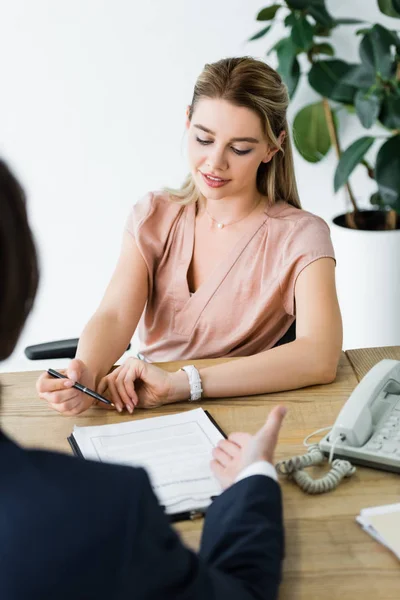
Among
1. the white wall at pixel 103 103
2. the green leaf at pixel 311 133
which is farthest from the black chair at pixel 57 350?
the green leaf at pixel 311 133

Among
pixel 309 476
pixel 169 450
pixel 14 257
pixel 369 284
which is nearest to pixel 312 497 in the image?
pixel 309 476

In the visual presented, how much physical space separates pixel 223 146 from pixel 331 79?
4.84 ft

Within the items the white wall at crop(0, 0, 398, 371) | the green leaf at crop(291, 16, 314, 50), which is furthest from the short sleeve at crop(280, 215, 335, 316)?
the white wall at crop(0, 0, 398, 371)

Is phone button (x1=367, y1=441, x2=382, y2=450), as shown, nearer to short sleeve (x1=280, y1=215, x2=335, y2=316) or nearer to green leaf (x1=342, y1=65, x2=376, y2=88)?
short sleeve (x1=280, y1=215, x2=335, y2=316)

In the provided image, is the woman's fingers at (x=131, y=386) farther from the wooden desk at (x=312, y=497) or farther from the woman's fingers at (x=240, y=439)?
the woman's fingers at (x=240, y=439)

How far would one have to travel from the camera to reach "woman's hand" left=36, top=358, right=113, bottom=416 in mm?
1518

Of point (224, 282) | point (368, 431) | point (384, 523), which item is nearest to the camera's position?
point (384, 523)

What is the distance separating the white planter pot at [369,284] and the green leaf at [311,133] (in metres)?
0.33

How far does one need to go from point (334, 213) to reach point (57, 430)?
2.26 m

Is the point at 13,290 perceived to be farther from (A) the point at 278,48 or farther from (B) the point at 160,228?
(A) the point at 278,48

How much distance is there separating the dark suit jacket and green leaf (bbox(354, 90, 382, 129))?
7.86ft

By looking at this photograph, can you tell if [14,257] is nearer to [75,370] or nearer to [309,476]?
[309,476]

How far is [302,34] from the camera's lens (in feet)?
9.80

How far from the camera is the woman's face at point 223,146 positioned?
5.99 feet
